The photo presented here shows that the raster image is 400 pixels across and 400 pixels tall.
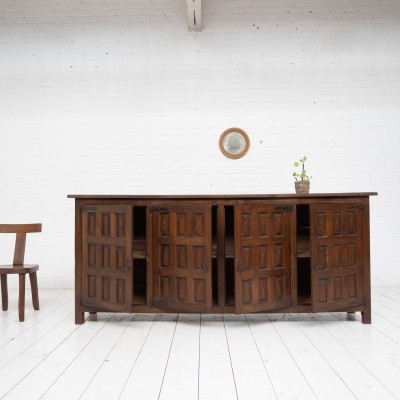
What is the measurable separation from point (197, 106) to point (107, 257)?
258 cm

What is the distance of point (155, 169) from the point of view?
18.0 feet

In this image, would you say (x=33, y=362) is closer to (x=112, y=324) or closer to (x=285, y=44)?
(x=112, y=324)

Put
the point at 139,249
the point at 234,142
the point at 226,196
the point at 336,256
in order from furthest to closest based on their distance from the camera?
the point at 234,142, the point at 139,249, the point at 336,256, the point at 226,196

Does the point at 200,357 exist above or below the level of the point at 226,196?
below

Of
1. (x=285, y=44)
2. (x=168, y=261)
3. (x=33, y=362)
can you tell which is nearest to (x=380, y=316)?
(x=168, y=261)

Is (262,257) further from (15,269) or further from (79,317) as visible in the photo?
(15,269)

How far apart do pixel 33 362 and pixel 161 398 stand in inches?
41.6

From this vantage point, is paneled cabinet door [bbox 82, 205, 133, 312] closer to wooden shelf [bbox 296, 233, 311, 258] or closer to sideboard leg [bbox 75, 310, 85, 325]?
sideboard leg [bbox 75, 310, 85, 325]

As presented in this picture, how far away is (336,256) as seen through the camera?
12.2 ft

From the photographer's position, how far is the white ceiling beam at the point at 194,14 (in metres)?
4.92

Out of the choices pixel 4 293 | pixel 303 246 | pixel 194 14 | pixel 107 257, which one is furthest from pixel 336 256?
pixel 194 14

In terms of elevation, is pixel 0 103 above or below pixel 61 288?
above

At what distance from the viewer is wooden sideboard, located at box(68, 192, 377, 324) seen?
11.8 feet

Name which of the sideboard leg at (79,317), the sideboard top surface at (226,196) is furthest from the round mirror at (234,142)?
the sideboard leg at (79,317)
